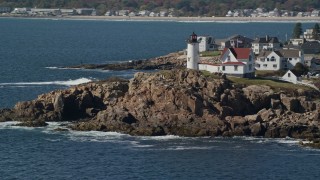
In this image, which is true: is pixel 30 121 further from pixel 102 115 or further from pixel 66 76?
pixel 66 76

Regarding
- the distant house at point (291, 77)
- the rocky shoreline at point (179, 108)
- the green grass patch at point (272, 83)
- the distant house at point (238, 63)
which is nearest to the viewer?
the rocky shoreline at point (179, 108)

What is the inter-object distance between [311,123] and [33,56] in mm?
63214

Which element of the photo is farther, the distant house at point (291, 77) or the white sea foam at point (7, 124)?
the distant house at point (291, 77)

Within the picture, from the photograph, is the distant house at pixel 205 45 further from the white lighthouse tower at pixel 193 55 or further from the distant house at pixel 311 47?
the white lighthouse tower at pixel 193 55

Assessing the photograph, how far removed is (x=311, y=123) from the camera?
62.7 meters

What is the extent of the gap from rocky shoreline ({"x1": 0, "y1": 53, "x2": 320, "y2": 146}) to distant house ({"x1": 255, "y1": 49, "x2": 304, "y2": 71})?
44.5 feet

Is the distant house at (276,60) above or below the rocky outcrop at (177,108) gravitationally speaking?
above

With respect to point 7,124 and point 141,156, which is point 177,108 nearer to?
point 141,156

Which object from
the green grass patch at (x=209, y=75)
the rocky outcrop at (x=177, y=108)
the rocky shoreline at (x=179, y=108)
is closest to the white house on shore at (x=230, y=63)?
the green grass patch at (x=209, y=75)

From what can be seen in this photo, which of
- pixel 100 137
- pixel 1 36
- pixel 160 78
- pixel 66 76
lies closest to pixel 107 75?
pixel 66 76

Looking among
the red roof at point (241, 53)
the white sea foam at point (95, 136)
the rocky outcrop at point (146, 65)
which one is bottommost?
the white sea foam at point (95, 136)

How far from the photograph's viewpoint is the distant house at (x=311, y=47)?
322ft

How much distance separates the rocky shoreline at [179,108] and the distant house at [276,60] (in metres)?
13.6

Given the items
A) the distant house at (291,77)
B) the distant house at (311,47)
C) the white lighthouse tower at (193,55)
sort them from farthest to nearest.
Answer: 1. the distant house at (311,47)
2. the white lighthouse tower at (193,55)
3. the distant house at (291,77)
